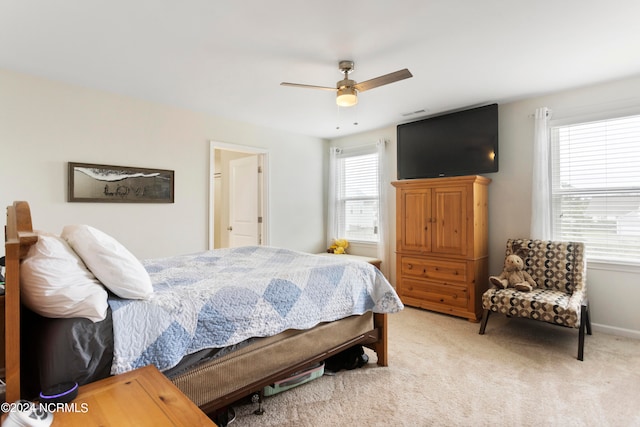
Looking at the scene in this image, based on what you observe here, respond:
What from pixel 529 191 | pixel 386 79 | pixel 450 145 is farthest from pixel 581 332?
pixel 386 79

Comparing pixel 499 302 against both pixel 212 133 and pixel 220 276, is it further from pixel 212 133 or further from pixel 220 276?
pixel 212 133

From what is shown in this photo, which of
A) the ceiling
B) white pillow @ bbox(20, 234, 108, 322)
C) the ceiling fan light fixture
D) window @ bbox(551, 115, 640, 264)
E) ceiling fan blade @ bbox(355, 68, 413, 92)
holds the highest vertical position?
the ceiling

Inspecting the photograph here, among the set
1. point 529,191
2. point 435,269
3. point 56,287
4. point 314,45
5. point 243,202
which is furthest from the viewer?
point 243,202

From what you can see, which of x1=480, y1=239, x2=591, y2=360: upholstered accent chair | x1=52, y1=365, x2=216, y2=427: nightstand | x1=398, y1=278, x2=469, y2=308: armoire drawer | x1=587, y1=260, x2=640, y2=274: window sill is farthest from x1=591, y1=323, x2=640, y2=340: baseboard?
x1=52, y1=365, x2=216, y2=427: nightstand

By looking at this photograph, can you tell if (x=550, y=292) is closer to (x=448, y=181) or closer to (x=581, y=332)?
(x=581, y=332)

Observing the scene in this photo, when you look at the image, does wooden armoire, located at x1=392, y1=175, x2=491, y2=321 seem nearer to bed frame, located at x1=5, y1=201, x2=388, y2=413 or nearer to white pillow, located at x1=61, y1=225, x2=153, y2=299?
bed frame, located at x1=5, y1=201, x2=388, y2=413

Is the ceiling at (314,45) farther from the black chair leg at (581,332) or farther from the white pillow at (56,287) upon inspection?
the black chair leg at (581,332)

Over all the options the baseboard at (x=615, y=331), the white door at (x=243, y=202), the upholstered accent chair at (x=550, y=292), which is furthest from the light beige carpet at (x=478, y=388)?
the white door at (x=243, y=202)

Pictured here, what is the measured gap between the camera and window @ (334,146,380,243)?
5145mm

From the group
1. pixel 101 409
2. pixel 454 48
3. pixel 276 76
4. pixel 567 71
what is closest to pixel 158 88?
pixel 276 76

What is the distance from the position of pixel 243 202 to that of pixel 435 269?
119 inches

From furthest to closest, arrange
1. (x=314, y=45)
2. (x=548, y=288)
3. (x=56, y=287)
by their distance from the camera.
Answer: (x=548, y=288) → (x=314, y=45) → (x=56, y=287)

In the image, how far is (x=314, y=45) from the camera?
247 centimetres

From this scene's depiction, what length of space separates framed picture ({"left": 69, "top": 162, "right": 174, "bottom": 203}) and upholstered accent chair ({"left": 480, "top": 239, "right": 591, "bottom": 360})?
372 cm
